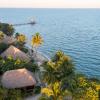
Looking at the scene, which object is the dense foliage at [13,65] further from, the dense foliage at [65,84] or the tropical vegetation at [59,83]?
the dense foliage at [65,84]

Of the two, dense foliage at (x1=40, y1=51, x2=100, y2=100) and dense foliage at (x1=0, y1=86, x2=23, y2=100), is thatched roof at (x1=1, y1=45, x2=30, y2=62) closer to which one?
dense foliage at (x1=40, y1=51, x2=100, y2=100)

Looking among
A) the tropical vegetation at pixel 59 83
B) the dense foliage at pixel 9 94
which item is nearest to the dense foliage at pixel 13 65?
the tropical vegetation at pixel 59 83

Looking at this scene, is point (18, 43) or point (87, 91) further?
point (18, 43)

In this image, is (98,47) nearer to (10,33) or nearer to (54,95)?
(10,33)

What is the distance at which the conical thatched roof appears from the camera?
48.6m

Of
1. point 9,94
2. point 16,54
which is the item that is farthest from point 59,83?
point 16,54

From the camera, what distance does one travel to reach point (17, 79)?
1943 inches

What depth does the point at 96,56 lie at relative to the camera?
8806 cm

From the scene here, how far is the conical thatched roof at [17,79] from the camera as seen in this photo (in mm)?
48594

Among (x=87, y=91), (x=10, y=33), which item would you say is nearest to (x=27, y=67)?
(x=87, y=91)

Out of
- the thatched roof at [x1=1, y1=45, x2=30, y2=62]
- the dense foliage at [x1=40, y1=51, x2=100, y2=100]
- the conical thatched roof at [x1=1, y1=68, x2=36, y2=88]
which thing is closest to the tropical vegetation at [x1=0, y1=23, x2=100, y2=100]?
the dense foliage at [x1=40, y1=51, x2=100, y2=100]

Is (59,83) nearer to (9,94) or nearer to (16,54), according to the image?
(9,94)

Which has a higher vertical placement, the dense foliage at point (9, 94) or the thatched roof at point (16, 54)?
the dense foliage at point (9, 94)

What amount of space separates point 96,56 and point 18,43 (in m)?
27.0
